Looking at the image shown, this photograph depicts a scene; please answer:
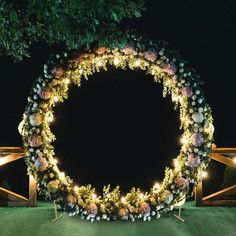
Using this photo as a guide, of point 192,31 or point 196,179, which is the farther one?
point 192,31

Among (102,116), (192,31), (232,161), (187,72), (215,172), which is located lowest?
(215,172)

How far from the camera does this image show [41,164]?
701 cm

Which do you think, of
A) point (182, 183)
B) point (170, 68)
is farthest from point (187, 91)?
point (182, 183)

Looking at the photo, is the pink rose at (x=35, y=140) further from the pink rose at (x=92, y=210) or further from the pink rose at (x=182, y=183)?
the pink rose at (x=182, y=183)

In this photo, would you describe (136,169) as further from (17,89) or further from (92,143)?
(17,89)

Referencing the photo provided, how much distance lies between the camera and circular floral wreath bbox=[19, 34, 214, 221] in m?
6.98

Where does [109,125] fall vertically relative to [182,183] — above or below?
above

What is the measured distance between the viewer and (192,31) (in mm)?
14211

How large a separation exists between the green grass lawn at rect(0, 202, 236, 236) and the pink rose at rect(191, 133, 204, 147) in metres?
1.27

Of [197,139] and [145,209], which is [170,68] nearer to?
[197,139]

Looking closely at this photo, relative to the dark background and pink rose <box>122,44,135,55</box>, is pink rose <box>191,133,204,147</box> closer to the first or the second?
pink rose <box>122,44,135,55</box>

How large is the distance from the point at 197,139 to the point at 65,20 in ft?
9.31

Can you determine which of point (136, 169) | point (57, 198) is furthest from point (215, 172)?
point (57, 198)

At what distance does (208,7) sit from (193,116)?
8550mm
